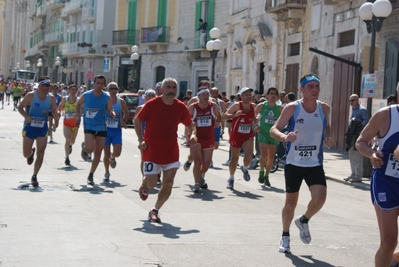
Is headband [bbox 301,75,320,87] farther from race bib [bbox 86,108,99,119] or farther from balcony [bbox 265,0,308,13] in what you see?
balcony [bbox 265,0,308,13]

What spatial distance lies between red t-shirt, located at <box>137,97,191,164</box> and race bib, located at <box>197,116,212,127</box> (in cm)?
344

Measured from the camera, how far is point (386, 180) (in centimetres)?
626

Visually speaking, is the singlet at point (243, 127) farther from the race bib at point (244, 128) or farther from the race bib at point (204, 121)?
the race bib at point (204, 121)

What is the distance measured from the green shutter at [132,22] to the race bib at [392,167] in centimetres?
4666

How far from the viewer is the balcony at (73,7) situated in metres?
66.0

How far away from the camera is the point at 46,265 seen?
695cm

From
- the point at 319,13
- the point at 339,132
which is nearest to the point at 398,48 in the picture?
the point at 339,132

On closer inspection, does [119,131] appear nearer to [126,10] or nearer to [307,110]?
[307,110]

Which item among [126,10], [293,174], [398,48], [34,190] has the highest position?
[126,10]

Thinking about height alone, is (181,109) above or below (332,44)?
below

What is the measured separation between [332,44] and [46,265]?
21.4 m

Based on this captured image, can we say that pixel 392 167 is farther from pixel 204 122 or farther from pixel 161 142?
pixel 204 122

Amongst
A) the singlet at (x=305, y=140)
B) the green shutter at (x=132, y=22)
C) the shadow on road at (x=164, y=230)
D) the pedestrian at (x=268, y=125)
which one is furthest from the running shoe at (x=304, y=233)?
the green shutter at (x=132, y=22)

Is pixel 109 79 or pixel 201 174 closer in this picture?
pixel 201 174
